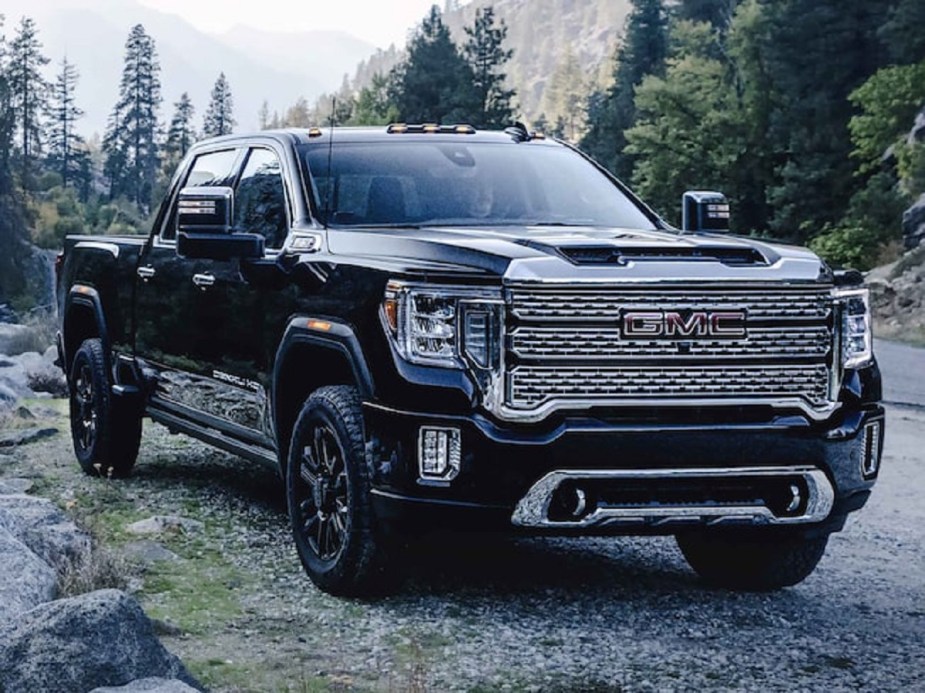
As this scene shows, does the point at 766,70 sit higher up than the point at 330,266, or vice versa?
the point at 766,70

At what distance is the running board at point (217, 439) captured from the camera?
733cm

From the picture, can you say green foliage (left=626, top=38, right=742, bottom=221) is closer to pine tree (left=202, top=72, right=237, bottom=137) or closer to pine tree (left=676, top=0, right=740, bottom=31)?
pine tree (left=676, top=0, right=740, bottom=31)

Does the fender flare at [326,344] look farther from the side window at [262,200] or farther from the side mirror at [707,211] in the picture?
the side mirror at [707,211]

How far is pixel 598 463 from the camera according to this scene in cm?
569

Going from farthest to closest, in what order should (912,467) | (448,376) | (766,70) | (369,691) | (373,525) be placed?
(766,70), (912,467), (373,525), (448,376), (369,691)

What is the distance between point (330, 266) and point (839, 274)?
2.04 m

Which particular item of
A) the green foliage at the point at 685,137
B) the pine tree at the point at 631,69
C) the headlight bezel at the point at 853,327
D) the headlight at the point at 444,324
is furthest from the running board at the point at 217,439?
the pine tree at the point at 631,69

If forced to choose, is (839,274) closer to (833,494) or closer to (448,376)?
(833,494)

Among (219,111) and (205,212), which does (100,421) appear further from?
(219,111)

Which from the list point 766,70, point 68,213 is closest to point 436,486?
point 766,70

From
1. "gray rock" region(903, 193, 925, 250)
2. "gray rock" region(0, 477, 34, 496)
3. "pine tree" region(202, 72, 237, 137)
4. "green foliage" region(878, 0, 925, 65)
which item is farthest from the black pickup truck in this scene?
"pine tree" region(202, 72, 237, 137)

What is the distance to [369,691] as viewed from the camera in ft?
16.8

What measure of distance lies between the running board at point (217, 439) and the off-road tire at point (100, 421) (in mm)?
319

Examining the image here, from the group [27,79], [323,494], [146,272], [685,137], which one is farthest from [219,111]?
[323,494]
